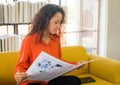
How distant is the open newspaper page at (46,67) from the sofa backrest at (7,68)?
0.72 metres

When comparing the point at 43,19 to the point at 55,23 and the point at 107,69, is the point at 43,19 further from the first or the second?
the point at 107,69

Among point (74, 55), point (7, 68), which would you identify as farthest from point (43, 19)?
point (74, 55)

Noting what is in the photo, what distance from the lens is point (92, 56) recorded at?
2.87 metres

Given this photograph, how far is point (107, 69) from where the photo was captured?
2578mm

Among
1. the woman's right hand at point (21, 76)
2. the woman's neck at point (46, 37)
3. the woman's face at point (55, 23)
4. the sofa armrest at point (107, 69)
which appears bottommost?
the sofa armrest at point (107, 69)

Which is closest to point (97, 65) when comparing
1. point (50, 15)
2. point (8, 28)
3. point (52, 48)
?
point (52, 48)

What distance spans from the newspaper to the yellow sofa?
28.6 inches

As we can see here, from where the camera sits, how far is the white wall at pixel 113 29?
3.71 meters

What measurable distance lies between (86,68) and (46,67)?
1279mm

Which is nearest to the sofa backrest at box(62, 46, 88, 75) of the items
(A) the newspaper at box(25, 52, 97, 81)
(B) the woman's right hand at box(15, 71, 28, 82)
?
(A) the newspaper at box(25, 52, 97, 81)

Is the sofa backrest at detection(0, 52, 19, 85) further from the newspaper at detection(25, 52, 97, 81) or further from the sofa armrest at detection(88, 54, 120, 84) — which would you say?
the sofa armrest at detection(88, 54, 120, 84)

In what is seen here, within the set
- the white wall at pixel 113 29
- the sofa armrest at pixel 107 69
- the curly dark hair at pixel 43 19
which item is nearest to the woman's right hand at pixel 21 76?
the curly dark hair at pixel 43 19

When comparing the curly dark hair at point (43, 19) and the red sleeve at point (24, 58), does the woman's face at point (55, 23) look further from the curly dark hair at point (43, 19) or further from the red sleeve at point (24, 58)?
the red sleeve at point (24, 58)

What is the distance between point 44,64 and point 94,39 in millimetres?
2444
